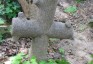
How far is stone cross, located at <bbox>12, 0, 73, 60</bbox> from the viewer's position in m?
3.64

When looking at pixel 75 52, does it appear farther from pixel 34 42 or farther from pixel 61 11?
pixel 61 11

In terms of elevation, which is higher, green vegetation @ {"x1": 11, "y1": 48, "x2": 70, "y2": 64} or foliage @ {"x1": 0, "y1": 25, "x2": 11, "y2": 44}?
foliage @ {"x1": 0, "y1": 25, "x2": 11, "y2": 44}

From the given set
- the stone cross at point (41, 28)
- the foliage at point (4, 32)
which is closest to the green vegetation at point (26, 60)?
the stone cross at point (41, 28)

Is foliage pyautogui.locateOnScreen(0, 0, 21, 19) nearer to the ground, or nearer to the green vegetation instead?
the ground

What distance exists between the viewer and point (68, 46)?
5379 millimetres

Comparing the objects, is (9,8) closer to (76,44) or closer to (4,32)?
(4,32)

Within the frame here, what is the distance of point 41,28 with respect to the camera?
Result: 150 inches

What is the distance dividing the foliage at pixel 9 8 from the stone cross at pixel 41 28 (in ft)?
8.20

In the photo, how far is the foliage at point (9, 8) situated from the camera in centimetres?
629

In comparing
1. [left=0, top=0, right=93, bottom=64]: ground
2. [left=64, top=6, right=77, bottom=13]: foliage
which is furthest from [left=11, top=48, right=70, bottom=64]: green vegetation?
[left=64, top=6, right=77, bottom=13]: foliage

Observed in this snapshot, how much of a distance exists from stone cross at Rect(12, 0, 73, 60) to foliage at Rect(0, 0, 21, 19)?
250 centimetres

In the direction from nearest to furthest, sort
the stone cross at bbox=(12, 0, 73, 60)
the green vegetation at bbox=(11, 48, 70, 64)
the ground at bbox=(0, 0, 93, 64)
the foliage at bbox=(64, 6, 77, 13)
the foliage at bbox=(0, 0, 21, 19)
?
the stone cross at bbox=(12, 0, 73, 60) → the green vegetation at bbox=(11, 48, 70, 64) → the ground at bbox=(0, 0, 93, 64) → the foliage at bbox=(0, 0, 21, 19) → the foliage at bbox=(64, 6, 77, 13)

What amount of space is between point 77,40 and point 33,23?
220 centimetres

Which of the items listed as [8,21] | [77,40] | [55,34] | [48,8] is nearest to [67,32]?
[55,34]
